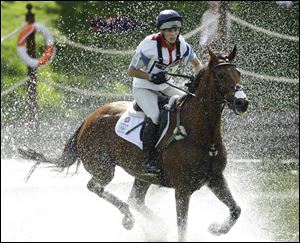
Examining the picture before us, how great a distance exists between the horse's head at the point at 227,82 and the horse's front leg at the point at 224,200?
89cm

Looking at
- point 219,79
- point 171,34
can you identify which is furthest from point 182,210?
point 171,34

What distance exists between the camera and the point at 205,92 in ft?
26.5

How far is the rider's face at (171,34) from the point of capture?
8234 mm

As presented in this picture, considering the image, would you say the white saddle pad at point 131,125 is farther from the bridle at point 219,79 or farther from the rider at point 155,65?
the bridle at point 219,79

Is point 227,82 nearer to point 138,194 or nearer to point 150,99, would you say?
point 150,99

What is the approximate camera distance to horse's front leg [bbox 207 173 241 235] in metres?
8.16

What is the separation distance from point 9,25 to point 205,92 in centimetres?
1119

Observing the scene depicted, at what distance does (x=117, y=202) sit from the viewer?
9281 mm

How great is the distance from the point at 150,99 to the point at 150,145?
464 mm

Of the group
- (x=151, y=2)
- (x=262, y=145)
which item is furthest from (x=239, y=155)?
(x=151, y=2)

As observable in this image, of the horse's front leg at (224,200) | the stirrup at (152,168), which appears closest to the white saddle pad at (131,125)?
the stirrup at (152,168)

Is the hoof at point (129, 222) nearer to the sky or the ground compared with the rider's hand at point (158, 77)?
nearer to the ground

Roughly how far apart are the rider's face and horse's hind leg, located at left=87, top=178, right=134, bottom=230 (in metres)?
1.91

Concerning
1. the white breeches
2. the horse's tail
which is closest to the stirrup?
the white breeches
